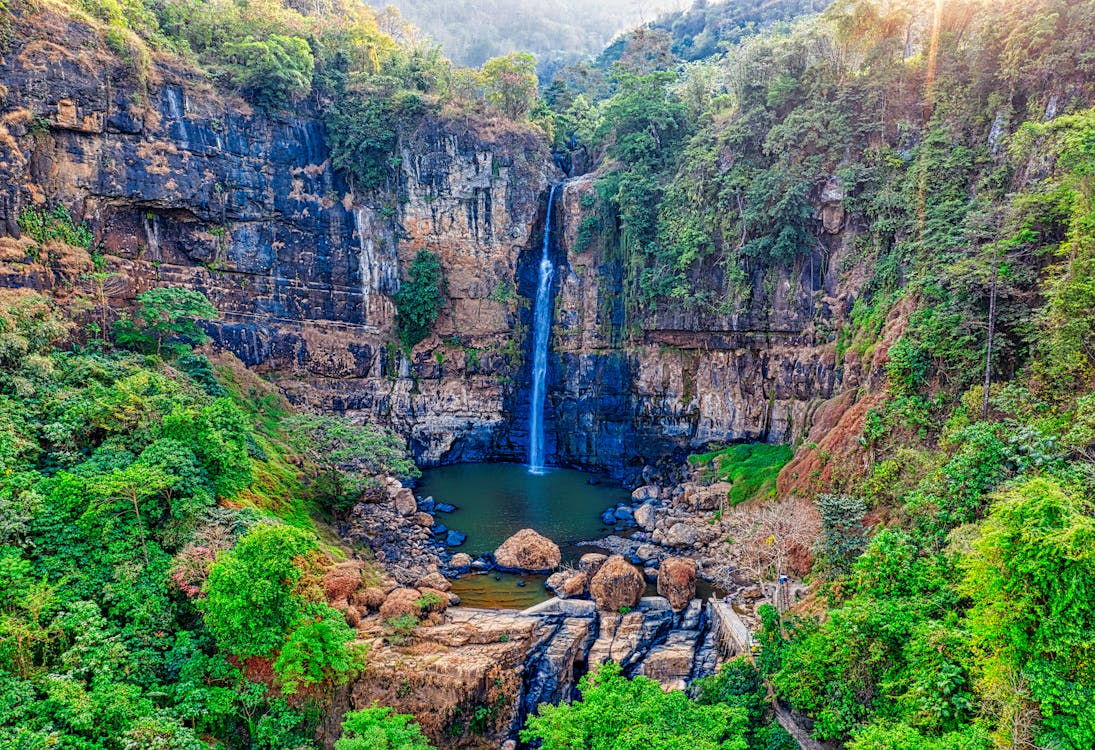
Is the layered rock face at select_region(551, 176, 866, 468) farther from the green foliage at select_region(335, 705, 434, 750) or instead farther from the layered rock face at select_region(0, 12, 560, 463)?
the green foliage at select_region(335, 705, 434, 750)

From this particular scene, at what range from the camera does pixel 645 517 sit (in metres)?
26.7

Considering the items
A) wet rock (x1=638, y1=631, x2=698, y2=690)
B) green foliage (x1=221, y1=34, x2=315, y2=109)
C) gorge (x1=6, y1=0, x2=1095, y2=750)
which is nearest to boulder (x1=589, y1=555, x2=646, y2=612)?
gorge (x1=6, y1=0, x2=1095, y2=750)

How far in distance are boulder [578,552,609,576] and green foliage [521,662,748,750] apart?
999cm

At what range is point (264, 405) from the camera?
91.4 feet

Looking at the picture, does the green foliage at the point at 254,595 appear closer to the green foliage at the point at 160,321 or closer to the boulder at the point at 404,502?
the boulder at the point at 404,502

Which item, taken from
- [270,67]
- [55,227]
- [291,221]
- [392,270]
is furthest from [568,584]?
[270,67]

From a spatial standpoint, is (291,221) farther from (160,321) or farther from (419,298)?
(160,321)

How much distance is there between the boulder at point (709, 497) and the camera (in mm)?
26391

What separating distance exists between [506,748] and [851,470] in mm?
13275

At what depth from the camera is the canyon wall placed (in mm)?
25281

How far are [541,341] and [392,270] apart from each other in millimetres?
10163

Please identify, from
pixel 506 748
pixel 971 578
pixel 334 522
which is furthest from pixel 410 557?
pixel 971 578

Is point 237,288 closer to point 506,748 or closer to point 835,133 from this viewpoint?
point 506,748

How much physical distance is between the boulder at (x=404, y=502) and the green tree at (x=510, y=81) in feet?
81.1
